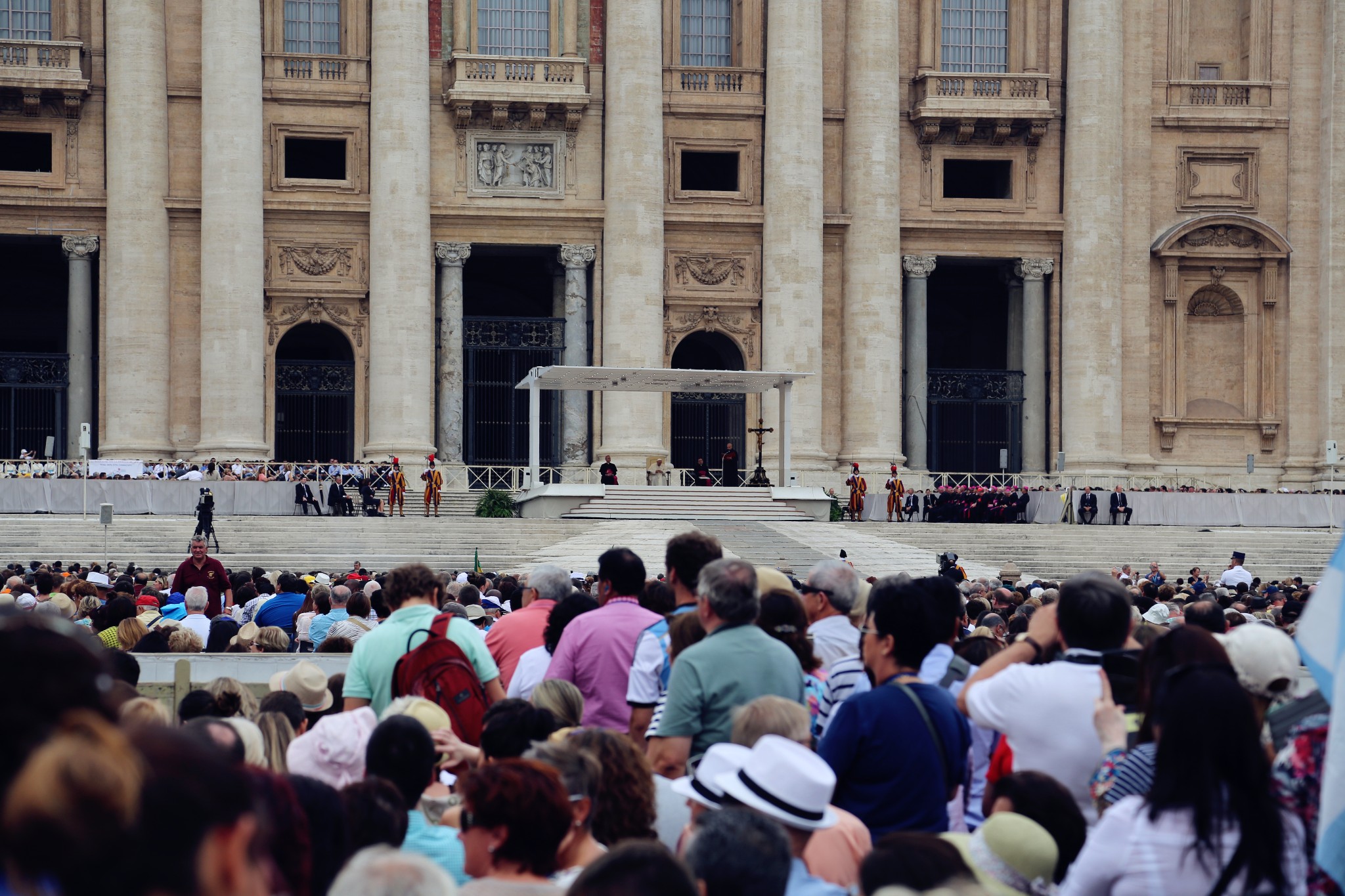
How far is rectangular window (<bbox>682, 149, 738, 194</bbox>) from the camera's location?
44.3 meters

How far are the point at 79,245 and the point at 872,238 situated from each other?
19.8 meters

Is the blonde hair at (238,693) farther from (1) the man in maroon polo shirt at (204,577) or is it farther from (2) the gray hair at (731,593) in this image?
(1) the man in maroon polo shirt at (204,577)

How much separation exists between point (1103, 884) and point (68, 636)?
276 cm

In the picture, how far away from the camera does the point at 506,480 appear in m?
41.8

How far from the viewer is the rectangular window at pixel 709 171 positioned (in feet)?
145

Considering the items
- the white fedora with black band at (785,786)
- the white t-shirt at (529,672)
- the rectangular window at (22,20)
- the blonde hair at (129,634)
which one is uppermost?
the rectangular window at (22,20)

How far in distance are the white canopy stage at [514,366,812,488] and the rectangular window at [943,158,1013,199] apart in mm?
11587

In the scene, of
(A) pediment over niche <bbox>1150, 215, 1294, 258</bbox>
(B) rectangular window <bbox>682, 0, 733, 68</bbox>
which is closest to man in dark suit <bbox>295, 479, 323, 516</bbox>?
(B) rectangular window <bbox>682, 0, 733, 68</bbox>

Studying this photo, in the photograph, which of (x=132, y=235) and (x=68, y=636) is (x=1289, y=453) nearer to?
(x=132, y=235)

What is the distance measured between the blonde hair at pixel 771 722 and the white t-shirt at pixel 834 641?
6.85 feet

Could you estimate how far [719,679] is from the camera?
6.15m

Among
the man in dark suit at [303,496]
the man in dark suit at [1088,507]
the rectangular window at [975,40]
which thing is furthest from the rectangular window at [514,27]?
the man in dark suit at [1088,507]

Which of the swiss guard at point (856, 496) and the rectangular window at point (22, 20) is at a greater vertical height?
the rectangular window at point (22, 20)

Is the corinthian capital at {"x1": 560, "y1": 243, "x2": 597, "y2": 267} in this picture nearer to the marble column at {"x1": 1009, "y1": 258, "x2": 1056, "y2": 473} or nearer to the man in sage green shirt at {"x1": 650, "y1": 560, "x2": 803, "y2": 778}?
the marble column at {"x1": 1009, "y1": 258, "x2": 1056, "y2": 473}
